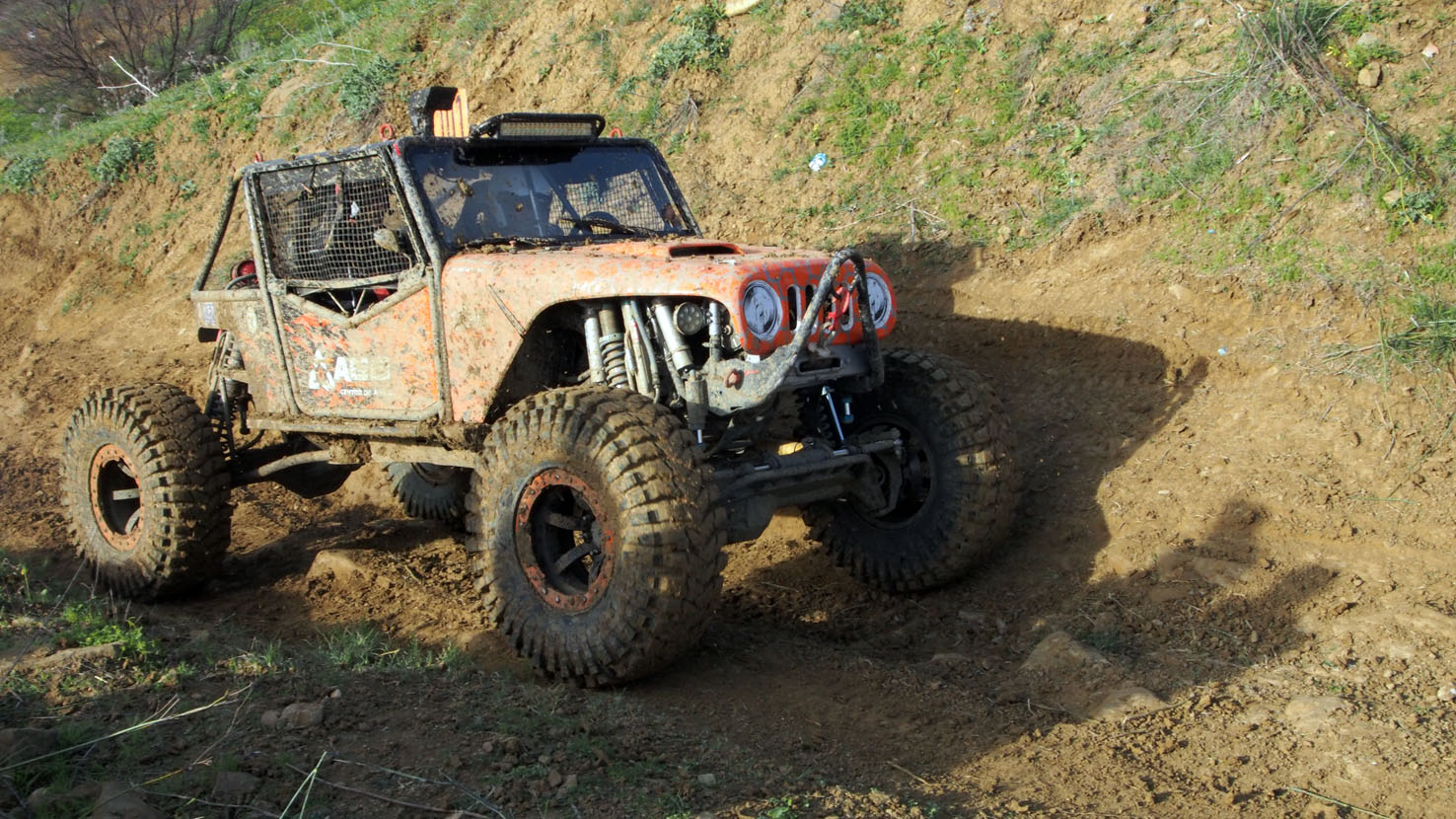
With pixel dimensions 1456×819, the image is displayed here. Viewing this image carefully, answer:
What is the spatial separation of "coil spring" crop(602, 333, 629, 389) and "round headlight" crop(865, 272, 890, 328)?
1240mm

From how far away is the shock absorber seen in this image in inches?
205

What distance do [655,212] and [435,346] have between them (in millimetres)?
1527

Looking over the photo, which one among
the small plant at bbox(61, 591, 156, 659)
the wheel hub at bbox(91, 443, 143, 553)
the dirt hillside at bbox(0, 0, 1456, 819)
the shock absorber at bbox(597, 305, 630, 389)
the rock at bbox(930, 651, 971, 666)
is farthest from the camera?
the wheel hub at bbox(91, 443, 143, 553)

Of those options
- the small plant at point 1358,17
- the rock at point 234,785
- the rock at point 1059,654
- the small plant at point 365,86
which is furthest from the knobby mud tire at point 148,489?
the small plant at point 1358,17

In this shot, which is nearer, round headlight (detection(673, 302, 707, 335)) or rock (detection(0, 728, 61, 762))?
rock (detection(0, 728, 61, 762))

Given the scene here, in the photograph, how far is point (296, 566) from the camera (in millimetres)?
7387

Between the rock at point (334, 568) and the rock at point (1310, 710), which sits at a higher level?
the rock at point (334, 568)

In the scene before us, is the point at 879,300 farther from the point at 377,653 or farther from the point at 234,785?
the point at 234,785

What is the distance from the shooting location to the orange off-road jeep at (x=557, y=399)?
4.80 meters

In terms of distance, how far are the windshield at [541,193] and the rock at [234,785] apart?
2.76 meters

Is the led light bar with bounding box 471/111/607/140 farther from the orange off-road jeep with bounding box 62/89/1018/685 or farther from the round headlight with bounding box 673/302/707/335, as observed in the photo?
the round headlight with bounding box 673/302/707/335

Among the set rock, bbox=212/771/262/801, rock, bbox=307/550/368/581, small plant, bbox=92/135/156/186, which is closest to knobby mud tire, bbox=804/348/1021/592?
rock, bbox=307/550/368/581

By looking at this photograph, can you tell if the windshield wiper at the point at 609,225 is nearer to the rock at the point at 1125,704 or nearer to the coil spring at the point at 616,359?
the coil spring at the point at 616,359

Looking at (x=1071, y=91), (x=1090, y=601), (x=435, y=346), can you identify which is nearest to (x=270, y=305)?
(x=435, y=346)
